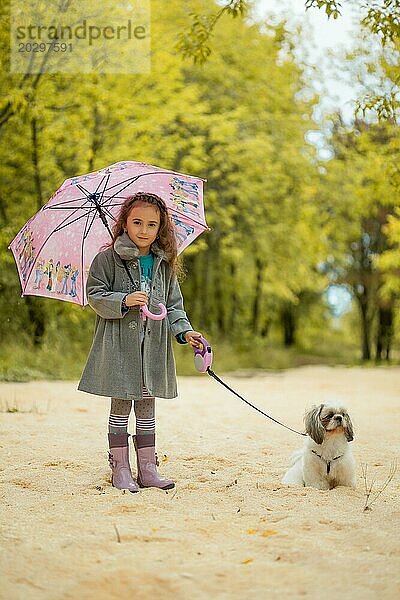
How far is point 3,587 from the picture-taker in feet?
9.37

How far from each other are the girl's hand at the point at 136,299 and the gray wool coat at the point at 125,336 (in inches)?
1.9

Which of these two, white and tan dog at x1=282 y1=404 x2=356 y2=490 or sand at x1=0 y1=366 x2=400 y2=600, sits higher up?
white and tan dog at x1=282 y1=404 x2=356 y2=490

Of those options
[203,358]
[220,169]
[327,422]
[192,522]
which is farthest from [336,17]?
[220,169]

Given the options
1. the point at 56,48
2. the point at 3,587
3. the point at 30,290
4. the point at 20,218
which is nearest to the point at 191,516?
the point at 3,587

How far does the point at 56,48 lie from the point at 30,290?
719 cm

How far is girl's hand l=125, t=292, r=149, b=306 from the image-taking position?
4.26 m

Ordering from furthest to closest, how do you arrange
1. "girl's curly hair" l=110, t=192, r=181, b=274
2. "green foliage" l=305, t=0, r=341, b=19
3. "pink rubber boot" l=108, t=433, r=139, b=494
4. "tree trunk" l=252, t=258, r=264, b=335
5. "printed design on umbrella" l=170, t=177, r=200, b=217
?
"tree trunk" l=252, t=258, r=264, b=335 < "green foliage" l=305, t=0, r=341, b=19 < "printed design on umbrella" l=170, t=177, r=200, b=217 < "girl's curly hair" l=110, t=192, r=181, b=274 < "pink rubber boot" l=108, t=433, r=139, b=494

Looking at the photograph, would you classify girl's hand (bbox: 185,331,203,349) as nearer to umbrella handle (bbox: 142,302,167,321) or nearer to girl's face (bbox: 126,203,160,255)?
umbrella handle (bbox: 142,302,167,321)

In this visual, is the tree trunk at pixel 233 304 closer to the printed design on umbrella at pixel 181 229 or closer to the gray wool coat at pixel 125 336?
the printed design on umbrella at pixel 181 229

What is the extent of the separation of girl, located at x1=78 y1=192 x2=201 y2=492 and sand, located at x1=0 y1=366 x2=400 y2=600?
0.30 metres

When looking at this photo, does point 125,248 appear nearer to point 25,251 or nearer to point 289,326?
point 25,251

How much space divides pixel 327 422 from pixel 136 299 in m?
1.27

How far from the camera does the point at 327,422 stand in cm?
431

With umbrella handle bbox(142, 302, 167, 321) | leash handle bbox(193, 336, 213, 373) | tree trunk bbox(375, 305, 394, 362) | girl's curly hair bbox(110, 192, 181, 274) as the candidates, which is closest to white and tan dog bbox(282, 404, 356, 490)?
leash handle bbox(193, 336, 213, 373)
